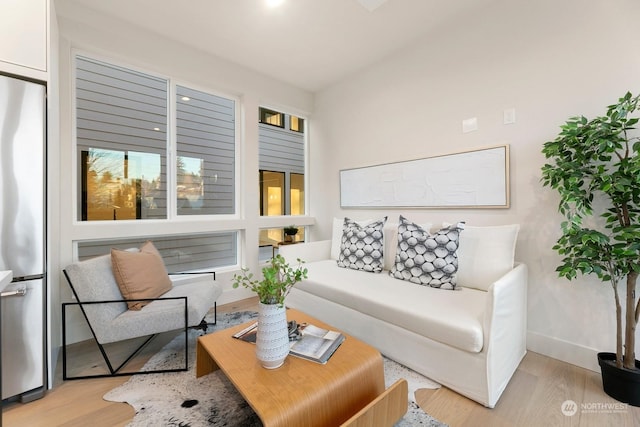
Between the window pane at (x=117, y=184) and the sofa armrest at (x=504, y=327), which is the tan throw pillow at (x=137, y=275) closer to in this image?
the window pane at (x=117, y=184)

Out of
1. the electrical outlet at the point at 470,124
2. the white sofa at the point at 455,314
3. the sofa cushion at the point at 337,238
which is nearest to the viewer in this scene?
the white sofa at the point at 455,314

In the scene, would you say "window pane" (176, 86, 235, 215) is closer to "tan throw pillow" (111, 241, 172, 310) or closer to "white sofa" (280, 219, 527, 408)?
"tan throw pillow" (111, 241, 172, 310)

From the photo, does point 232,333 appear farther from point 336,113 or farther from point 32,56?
point 336,113

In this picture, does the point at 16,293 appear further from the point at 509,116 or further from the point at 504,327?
the point at 509,116

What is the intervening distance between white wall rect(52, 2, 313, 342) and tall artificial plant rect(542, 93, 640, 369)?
9.44 ft

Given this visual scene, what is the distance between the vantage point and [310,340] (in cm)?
168

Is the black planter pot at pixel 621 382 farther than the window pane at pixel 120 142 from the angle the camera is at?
No

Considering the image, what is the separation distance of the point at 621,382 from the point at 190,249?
3567 mm

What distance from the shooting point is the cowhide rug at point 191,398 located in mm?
1529

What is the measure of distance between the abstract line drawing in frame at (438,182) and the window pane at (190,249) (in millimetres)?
1602

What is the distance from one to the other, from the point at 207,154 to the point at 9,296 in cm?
211

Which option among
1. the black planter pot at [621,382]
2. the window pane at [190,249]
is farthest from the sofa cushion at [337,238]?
the black planter pot at [621,382]

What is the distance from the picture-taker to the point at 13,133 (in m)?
1.62

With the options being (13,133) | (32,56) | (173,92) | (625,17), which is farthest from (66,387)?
(625,17)
